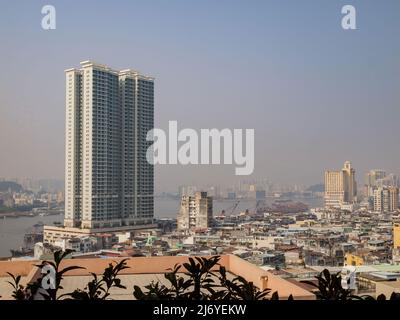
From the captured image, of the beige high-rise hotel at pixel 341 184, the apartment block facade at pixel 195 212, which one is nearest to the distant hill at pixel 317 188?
the beige high-rise hotel at pixel 341 184

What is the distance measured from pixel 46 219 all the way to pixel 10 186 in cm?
34

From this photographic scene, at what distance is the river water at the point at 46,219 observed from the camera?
7.36 ft

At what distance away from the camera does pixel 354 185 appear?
2434 mm

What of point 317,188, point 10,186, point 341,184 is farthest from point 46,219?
point 341,184

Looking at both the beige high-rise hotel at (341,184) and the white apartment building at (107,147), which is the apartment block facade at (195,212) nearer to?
the white apartment building at (107,147)

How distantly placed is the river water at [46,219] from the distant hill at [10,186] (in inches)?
6.2

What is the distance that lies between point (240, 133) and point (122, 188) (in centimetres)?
80

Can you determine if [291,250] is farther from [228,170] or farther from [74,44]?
[74,44]

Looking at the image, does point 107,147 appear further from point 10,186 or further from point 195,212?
point 195,212

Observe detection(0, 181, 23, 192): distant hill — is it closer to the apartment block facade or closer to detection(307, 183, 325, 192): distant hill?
the apartment block facade

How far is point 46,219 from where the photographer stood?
8.30 ft

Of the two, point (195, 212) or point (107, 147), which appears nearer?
point (107, 147)

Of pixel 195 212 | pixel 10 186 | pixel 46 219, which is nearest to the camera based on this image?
pixel 10 186
